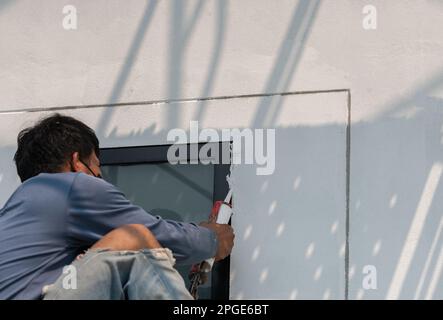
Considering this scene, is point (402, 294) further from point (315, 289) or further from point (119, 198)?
point (119, 198)

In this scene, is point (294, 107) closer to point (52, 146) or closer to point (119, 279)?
point (52, 146)

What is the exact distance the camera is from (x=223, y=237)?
446 centimetres

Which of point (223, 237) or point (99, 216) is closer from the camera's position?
point (99, 216)

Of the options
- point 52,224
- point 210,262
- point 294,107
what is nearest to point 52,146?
point 52,224

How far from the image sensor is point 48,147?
13.9 feet

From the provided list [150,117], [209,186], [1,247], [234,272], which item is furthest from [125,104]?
[1,247]

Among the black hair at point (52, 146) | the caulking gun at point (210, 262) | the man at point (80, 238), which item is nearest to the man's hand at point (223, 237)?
the caulking gun at point (210, 262)

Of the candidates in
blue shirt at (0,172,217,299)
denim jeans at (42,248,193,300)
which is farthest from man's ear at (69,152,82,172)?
denim jeans at (42,248,193,300)

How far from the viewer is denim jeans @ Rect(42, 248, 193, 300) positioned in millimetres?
3525

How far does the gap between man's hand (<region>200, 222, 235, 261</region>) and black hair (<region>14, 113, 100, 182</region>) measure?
0.56 meters

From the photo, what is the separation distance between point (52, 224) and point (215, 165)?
115cm

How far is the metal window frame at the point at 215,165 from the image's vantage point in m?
4.63

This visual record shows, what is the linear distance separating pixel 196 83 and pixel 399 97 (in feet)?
2.96

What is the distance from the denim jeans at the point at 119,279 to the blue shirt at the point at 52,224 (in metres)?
0.20
